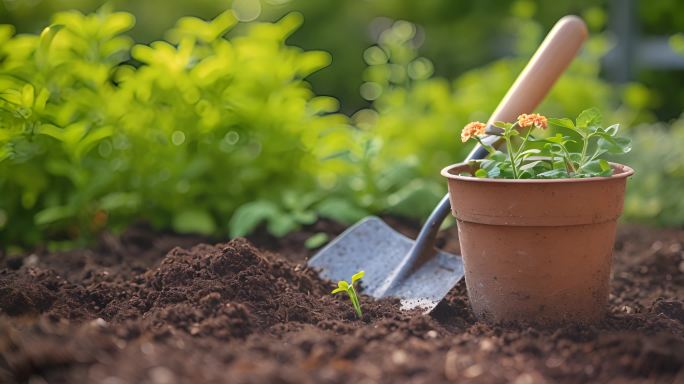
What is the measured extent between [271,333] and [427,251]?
80cm

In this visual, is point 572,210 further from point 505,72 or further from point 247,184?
point 505,72

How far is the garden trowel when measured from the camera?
95.7 inches

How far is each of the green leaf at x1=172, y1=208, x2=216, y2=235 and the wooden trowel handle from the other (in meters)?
1.31

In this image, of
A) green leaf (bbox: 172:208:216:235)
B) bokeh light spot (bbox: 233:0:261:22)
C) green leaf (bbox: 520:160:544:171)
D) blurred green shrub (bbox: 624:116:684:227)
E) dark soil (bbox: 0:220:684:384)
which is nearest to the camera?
dark soil (bbox: 0:220:684:384)

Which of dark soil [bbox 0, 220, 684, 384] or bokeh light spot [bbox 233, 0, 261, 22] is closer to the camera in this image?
dark soil [bbox 0, 220, 684, 384]

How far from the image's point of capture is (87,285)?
2465mm

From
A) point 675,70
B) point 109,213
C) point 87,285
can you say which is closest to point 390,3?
point 675,70

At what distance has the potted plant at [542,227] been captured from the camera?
1.94 metres

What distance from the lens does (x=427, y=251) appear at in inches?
102

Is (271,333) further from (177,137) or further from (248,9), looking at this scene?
(248,9)

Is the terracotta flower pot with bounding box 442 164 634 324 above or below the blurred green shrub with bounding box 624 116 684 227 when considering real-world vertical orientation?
above

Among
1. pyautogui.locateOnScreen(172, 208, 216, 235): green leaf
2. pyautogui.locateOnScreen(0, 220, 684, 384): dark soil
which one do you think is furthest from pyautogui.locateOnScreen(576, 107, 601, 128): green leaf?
pyautogui.locateOnScreen(172, 208, 216, 235): green leaf

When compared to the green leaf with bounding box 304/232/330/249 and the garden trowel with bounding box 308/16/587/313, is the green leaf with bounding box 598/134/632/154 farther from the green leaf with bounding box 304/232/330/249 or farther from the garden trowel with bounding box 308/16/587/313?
the green leaf with bounding box 304/232/330/249

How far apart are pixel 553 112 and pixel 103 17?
7.34 feet
